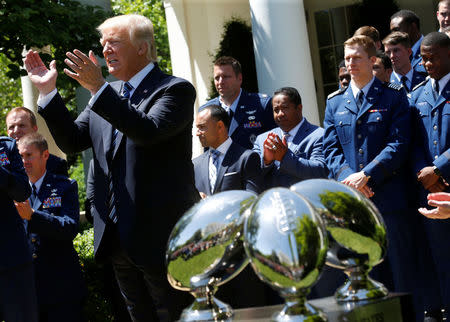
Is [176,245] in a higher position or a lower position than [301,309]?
higher

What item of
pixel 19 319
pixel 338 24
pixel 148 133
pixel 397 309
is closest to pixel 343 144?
pixel 148 133

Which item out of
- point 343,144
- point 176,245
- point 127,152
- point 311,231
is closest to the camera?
point 311,231

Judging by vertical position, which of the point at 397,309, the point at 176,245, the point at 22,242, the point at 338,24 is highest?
the point at 338,24

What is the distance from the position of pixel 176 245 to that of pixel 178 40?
529 inches

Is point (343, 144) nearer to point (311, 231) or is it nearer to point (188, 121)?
point (188, 121)

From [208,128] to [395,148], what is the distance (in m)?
1.52

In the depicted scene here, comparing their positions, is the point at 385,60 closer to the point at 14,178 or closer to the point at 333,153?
the point at 333,153

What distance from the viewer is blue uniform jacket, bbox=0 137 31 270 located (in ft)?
16.3

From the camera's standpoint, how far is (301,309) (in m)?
1.69

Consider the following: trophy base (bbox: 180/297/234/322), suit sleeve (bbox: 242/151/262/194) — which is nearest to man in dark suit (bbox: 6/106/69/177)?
suit sleeve (bbox: 242/151/262/194)

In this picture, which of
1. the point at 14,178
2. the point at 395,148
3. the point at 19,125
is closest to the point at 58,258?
the point at 14,178

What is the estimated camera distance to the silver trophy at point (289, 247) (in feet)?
5.34

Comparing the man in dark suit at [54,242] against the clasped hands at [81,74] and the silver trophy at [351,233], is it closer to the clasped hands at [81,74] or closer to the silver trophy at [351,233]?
the clasped hands at [81,74]

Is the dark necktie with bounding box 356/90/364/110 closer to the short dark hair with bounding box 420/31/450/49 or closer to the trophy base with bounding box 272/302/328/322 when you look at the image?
the short dark hair with bounding box 420/31/450/49
